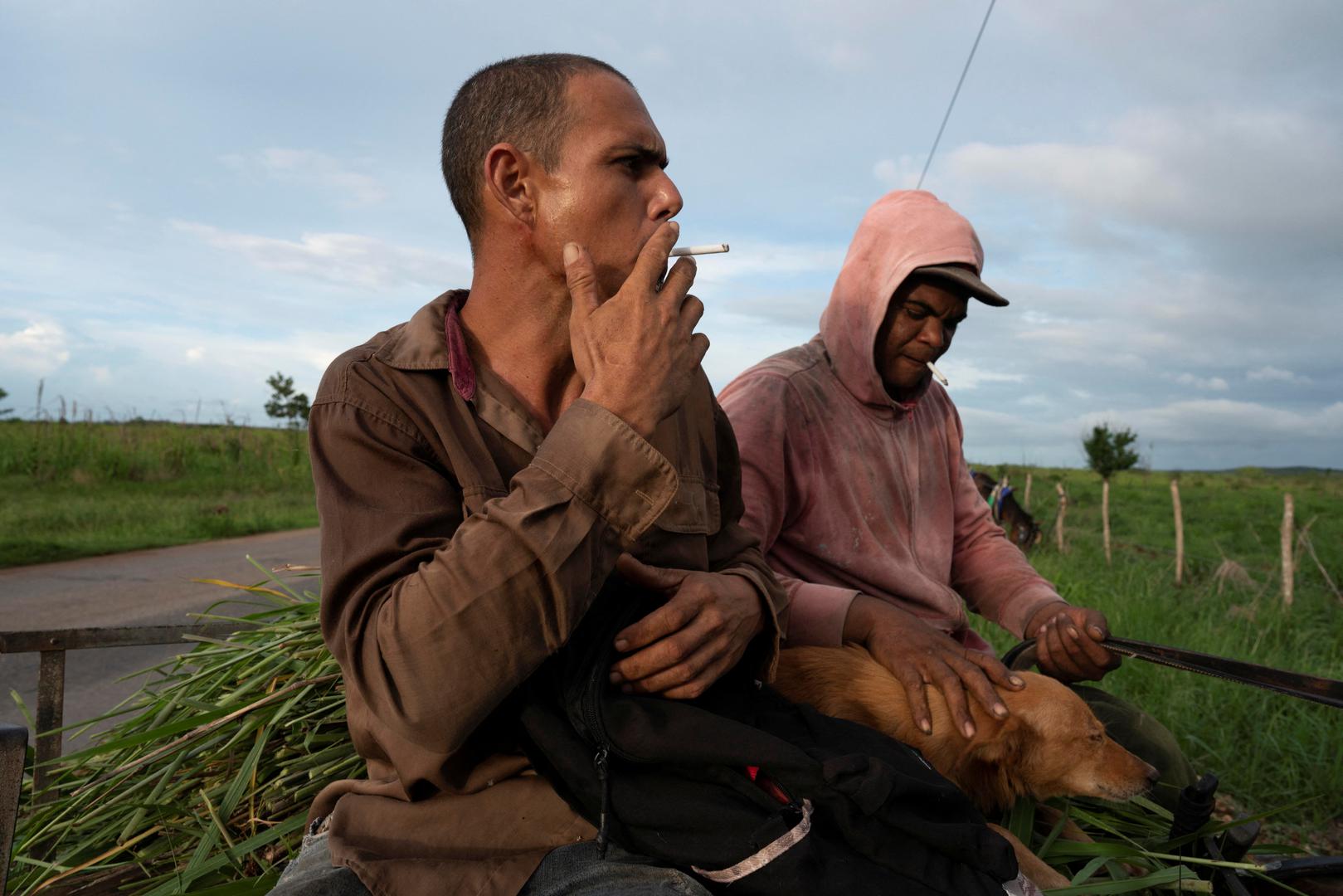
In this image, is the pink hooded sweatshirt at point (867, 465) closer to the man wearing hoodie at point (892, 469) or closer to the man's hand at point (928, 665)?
the man wearing hoodie at point (892, 469)

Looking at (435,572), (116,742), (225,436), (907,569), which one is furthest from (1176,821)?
(225,436)

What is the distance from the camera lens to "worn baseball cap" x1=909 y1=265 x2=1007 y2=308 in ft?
9.83

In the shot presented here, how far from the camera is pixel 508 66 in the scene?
1.85 meters

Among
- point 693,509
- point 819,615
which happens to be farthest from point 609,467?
point 819,615

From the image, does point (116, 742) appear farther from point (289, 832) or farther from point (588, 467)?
point (588, 467)

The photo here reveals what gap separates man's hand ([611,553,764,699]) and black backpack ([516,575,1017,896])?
0.04 m

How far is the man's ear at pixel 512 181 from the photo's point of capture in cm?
175

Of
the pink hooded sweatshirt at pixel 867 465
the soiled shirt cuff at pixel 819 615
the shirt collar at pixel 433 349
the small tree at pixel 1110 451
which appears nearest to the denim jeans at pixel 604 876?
the shirt collar at pixel 433 349

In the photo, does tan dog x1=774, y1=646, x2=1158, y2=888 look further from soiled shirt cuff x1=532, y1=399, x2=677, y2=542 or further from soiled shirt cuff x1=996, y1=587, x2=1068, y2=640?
soiled shirt cuff x1=532, y1=399, x2=677, y2=542

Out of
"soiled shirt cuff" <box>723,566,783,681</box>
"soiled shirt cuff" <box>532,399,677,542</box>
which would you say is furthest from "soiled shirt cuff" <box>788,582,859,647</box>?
"soiled shirt cuff" <box>532,399,677,542</box>

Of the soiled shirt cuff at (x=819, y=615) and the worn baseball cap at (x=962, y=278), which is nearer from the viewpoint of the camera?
the soiled shirt cuff at (x=819, y=615)

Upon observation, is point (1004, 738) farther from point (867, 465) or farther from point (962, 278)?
point (962, 278)

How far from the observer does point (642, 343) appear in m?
1.49

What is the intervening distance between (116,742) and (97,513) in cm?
1338
